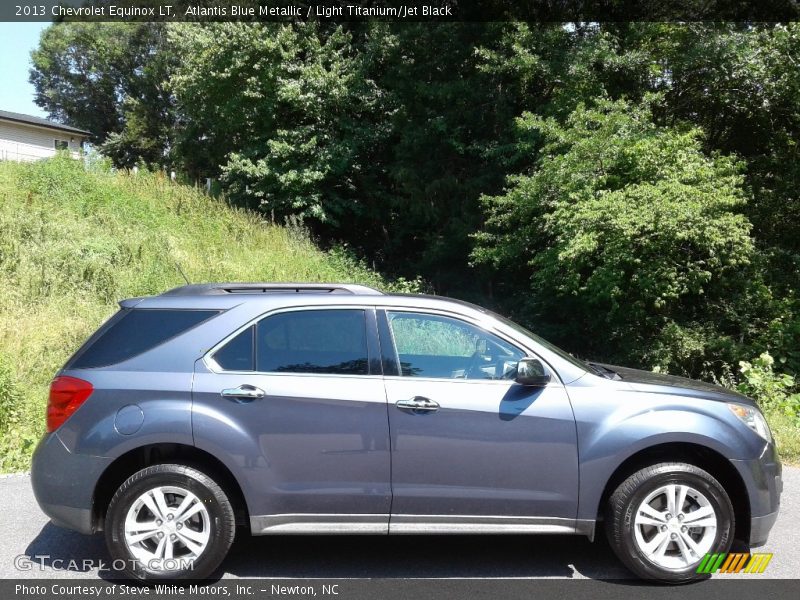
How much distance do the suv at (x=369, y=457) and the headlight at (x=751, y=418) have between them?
67 mm

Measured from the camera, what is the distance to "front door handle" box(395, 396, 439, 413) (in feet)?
14.7

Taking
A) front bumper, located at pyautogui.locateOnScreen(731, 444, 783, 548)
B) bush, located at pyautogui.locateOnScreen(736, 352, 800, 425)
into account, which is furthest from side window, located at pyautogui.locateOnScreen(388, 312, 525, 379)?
bush, located at pyautogui.locateOnScreen(736, 352, 800, 425)

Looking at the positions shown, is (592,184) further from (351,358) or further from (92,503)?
(92,503)

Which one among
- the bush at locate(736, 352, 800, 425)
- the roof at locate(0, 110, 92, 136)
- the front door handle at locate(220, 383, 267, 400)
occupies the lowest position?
the bush at locate(736, 352, 800, 425)

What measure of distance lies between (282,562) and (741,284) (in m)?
11.3

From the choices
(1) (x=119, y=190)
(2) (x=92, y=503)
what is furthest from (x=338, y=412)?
(1) (x=119, y=190)

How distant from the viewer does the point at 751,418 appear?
4.75 meters

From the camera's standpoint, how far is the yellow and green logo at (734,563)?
452cm

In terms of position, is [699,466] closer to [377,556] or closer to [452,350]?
[452,350]

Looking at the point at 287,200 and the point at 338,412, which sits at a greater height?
the point at 287,200

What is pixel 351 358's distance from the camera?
15.4ft
